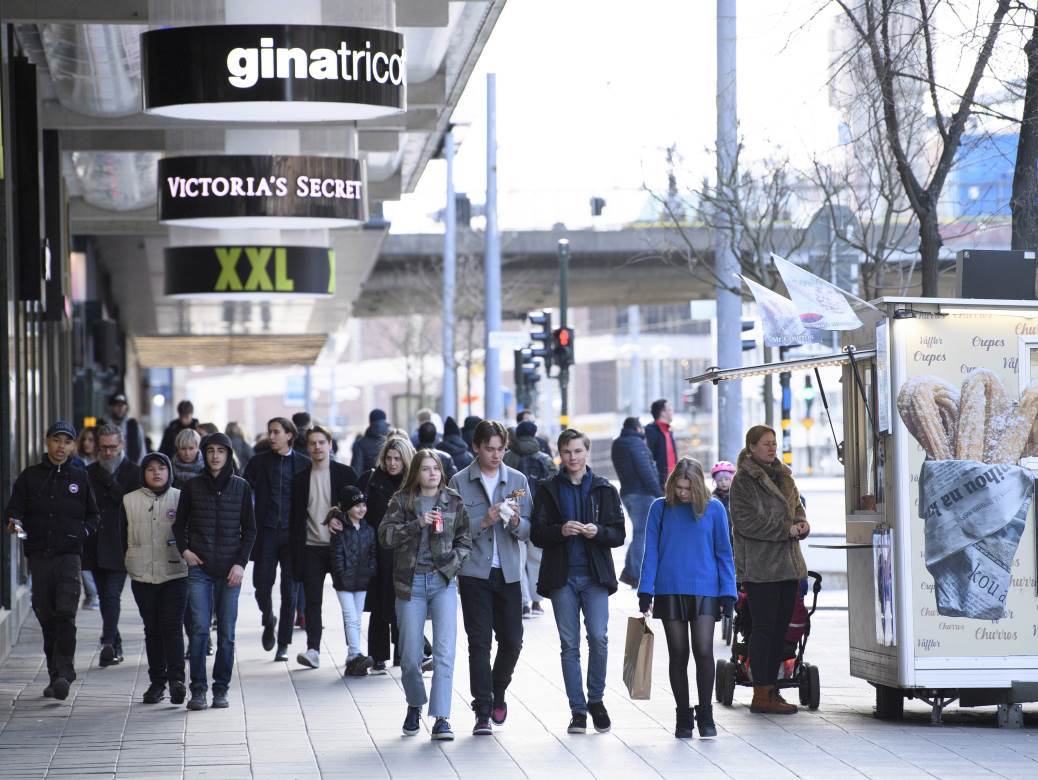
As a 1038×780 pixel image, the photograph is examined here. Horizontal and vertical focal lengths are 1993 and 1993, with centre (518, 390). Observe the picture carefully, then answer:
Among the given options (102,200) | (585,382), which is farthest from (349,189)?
(585,382)

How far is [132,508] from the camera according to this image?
1210 centimetres

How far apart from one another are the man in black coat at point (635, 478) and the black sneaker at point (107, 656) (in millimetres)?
6555

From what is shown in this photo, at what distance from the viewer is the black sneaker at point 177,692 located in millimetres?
12180

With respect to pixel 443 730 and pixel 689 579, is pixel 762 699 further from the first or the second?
pixel 443 730

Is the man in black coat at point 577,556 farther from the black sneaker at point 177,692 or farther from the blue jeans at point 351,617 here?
the blue jeans at point 351,617

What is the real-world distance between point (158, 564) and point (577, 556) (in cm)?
274

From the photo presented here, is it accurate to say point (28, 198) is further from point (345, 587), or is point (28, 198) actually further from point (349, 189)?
point (345, 587)

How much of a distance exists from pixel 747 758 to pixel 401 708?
9.02 feet


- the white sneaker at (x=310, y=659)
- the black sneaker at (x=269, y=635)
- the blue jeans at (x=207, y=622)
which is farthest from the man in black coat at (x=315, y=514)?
the blue jeans at (x=207, y=622)

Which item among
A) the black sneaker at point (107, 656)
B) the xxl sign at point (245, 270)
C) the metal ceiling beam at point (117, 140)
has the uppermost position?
the metal ceiling beam at point (117, 140)

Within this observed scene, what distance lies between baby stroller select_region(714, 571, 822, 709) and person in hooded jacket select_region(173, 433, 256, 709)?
3.02 m

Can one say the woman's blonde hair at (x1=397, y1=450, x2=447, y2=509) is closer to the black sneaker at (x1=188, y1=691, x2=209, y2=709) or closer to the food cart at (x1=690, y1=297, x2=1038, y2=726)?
the black sneaker at (x1=188, y1=691, x2=209, y2=709)

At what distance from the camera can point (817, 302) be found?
11.8 metres

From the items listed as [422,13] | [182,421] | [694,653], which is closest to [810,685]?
[694,653]
